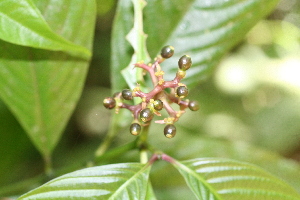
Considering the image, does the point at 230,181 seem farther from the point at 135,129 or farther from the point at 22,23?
the point at 22,23

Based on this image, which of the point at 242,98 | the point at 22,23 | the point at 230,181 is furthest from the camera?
the point at 242,98

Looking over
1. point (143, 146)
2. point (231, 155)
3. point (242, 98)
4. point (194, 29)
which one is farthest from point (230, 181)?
point (242, 98)

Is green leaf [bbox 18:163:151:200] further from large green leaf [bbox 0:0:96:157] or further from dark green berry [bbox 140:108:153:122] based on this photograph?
large green leaf [bbox 0:0:96:157]

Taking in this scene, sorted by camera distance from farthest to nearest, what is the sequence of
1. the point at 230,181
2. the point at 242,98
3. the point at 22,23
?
the point at 242,98, the point at 230,181, the point at 22,23

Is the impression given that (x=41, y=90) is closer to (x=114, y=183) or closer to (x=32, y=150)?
(x=114, y=183)

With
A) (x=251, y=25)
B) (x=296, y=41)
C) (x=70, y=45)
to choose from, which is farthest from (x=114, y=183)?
(x=296, y=41)
